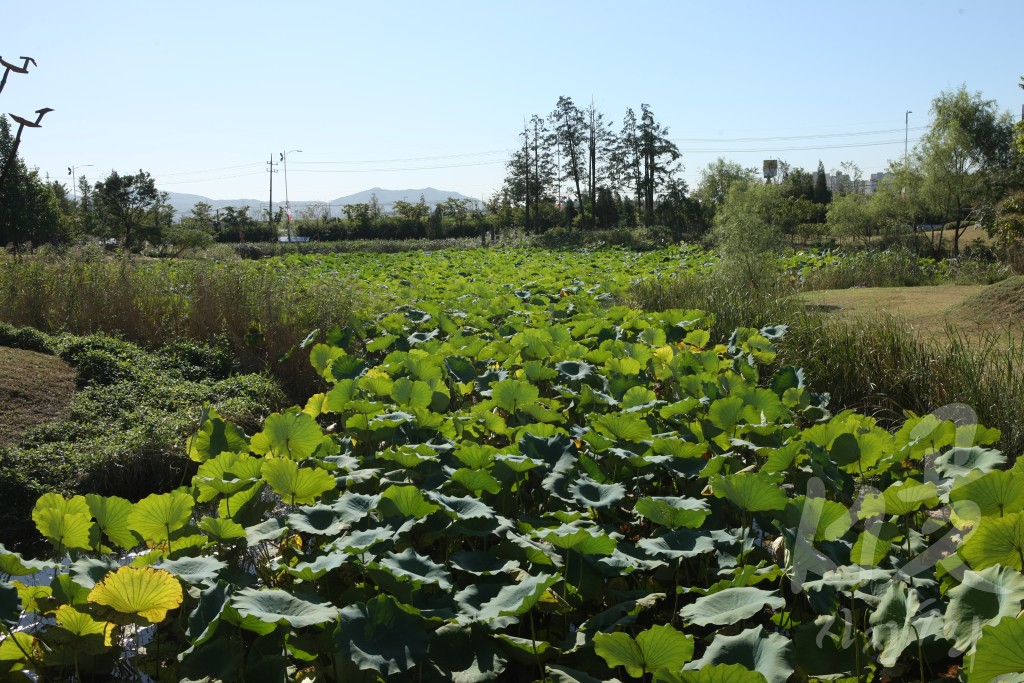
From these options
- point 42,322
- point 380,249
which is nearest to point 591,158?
point 380,249

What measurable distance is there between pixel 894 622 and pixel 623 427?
4.50 feet

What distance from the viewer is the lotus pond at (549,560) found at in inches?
76.5

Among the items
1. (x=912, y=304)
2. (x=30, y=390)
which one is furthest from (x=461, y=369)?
(x=912, y=304)

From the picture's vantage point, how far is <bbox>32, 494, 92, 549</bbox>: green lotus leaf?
2439 millimetres

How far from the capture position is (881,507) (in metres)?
2.39

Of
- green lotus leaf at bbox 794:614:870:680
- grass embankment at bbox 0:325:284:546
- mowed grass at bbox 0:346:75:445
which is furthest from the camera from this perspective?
mowed grass at bbox 0:346:75:445

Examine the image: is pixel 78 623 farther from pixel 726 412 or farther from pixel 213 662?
pixel 726 412

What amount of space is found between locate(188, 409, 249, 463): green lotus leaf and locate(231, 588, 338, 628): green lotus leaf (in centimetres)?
152

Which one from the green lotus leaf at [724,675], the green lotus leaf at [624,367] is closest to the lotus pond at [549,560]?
the green lotus leaf at [724,675]

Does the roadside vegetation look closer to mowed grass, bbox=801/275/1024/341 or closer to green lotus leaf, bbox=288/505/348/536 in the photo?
green lotus leaf, bbox=288/505/348/536

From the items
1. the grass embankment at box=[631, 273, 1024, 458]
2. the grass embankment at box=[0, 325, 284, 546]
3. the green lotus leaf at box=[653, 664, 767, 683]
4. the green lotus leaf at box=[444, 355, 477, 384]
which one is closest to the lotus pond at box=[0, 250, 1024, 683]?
the green lotus leaf at box=[653, 664, 767, 683]

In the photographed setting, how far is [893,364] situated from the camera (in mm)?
5336

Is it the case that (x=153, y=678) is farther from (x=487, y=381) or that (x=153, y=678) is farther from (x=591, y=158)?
(x=591, y=158)

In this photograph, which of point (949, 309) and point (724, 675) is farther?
point (949, 309)
